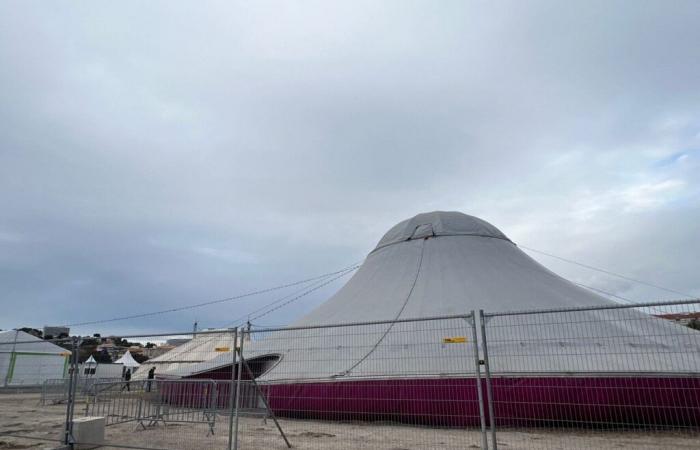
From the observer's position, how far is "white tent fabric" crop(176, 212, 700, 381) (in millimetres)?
7625

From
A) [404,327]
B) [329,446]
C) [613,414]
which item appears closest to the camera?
[329,446]

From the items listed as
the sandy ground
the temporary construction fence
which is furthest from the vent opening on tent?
the sandy ground

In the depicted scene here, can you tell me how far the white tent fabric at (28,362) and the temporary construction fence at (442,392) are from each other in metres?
16.4

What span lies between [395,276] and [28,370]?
21.7 m

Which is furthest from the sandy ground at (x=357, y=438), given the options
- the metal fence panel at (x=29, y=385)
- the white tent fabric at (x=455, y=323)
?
the metal fence panel at (x=29, y=385)

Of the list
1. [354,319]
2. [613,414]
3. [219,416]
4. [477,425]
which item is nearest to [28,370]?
[219,416]

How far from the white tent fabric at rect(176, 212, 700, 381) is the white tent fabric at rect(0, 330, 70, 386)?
17.2 meters

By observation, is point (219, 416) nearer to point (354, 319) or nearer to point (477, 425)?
point (354, 319)

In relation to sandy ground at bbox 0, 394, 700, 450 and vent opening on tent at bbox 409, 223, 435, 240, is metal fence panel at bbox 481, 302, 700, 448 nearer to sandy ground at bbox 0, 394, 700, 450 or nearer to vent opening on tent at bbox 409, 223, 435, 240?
sandy ground at bbox 0, 394, 700, 450

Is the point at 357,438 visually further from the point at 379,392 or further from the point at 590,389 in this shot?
the point at 590,389

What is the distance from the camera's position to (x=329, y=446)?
662 centimetres

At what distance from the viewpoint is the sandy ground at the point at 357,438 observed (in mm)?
6496

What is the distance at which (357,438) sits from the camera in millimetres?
7133

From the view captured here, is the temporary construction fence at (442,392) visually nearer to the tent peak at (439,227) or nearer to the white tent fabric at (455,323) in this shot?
the white tent fabric at (455,323)
